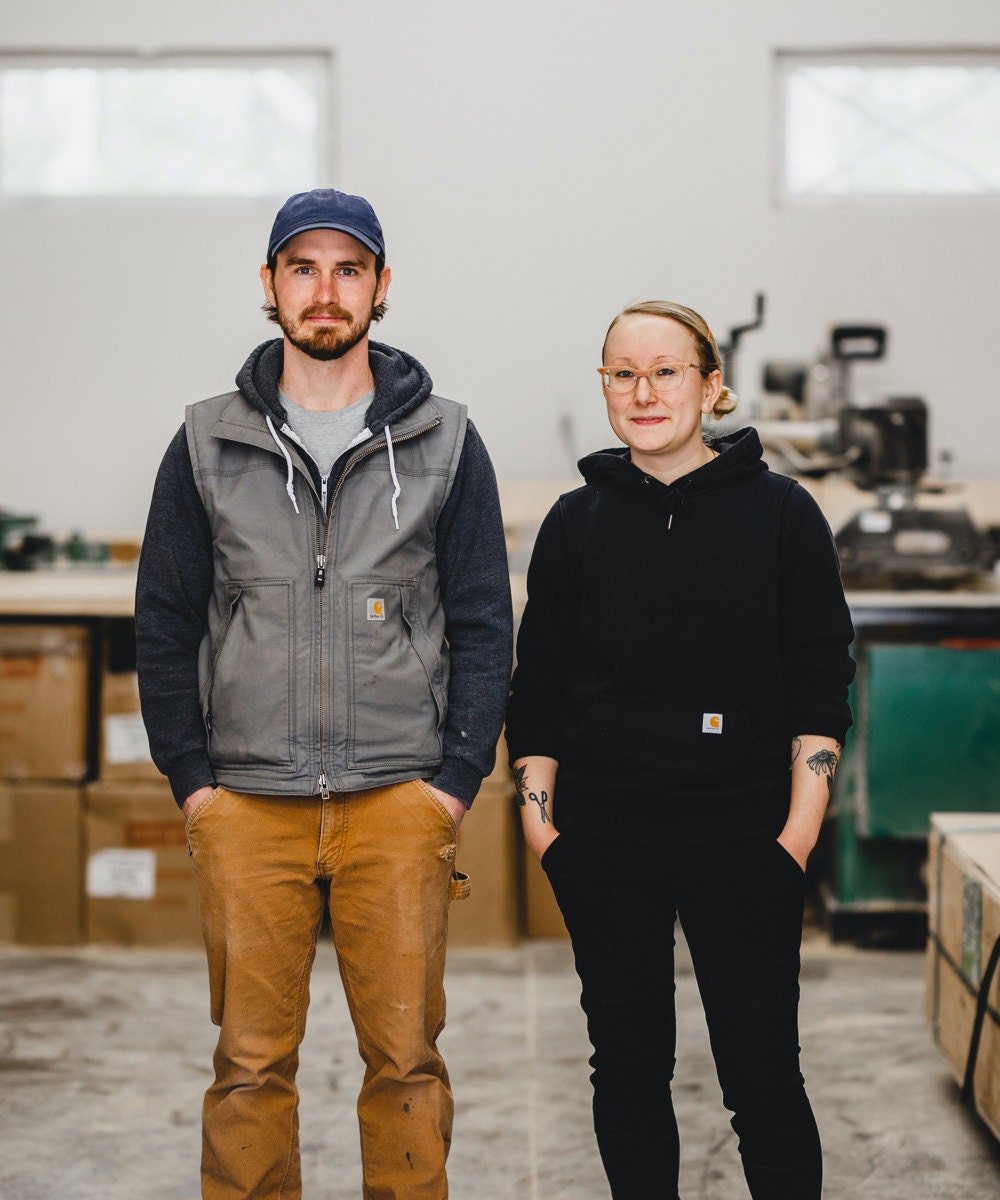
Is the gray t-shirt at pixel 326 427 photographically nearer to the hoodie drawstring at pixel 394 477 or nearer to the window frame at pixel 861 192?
the hoodie drawstring at pixel 394 477

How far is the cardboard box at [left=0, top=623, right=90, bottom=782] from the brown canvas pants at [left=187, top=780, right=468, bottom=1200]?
1.64 meters

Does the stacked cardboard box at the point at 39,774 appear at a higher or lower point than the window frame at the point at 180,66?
lower

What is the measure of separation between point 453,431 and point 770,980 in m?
0.77

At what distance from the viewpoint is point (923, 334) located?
397 cm

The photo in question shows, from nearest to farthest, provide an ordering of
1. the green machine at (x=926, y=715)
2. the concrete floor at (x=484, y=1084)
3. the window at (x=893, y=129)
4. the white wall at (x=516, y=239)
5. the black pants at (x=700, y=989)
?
the black pants at (x=700, y=989), the concrete floor at (x=484, y=1084), the green machine at (x=926, y=715), the white wall at (x=516, y=239), the window at (x=893, y=129)

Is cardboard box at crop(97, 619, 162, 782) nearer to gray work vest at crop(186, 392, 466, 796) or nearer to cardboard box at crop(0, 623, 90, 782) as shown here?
cardboard box at crop(0, 623, 90, 782)

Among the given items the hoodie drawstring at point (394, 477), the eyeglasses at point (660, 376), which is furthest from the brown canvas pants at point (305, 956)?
the eyeglasses at point (660, 376)

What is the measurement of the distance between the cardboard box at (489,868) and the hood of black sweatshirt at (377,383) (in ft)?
5.10

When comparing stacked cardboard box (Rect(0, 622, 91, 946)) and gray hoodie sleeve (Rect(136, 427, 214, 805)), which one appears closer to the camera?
gray hoodie sleeve (Rect(136, 427, 214, 805))

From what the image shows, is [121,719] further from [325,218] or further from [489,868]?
[325,218]

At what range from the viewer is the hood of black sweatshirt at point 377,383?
4.92 ft

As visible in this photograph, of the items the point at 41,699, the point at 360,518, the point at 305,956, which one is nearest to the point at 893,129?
the point at 41,699

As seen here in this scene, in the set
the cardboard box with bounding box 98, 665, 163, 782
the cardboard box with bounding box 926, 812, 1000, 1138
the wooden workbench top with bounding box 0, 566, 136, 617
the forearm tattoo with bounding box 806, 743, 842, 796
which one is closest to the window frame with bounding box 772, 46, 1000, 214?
the cardboard box with bounding box 926, 812, 1000, 1138

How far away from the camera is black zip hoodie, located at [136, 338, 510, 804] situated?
1.49 m
